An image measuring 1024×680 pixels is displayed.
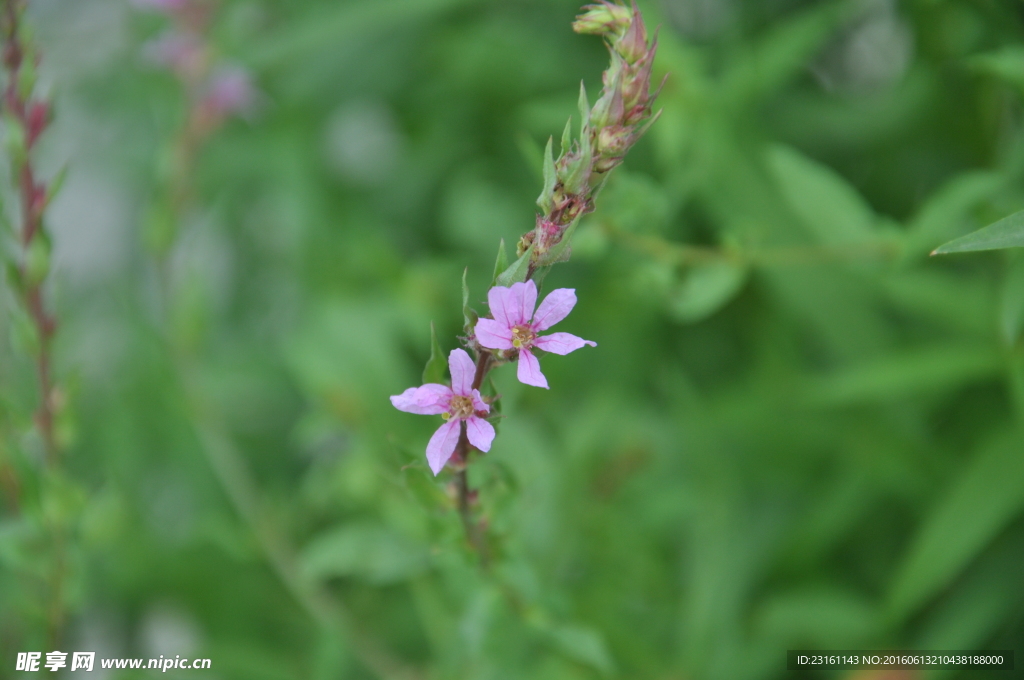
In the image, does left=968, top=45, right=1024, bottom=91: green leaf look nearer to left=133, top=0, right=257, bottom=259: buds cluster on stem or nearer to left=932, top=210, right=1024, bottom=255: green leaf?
left=932, top=210, right=1024, bottom=255: green leaf

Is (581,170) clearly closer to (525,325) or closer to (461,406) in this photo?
(525,325)

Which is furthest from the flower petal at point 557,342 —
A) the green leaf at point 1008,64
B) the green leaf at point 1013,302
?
the green leaf at point 1008,64

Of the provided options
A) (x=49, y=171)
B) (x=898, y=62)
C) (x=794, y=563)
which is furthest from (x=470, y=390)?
(x=49, y=171)

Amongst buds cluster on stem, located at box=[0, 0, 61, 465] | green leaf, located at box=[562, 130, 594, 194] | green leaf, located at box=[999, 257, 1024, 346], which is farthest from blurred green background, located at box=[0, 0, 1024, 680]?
green leaf, located at box=[562, 130, 594, 194]

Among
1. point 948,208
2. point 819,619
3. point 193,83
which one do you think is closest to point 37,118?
point 193,83

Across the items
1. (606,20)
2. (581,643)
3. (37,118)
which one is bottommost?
(581,643)
